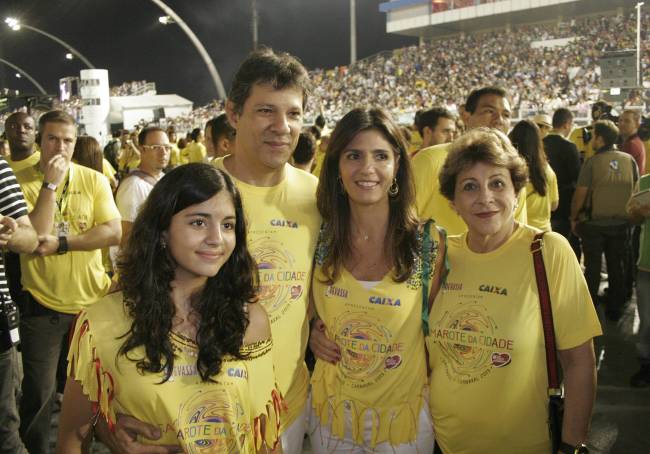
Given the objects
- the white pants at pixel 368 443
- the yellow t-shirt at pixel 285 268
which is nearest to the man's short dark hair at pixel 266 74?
the yellow t-shirt at pixel 285 268

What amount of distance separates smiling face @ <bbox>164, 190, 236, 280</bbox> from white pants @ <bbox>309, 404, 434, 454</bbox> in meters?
0.82

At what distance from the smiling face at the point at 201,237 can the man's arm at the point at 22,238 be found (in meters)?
1.05

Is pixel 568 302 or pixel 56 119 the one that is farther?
pixel 56 119

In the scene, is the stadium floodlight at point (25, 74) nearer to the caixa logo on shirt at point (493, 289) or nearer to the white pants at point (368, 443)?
the white pants at point (368, 443)

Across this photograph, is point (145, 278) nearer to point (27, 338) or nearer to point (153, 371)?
point (153, 371)

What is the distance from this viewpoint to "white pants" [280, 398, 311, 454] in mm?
2236

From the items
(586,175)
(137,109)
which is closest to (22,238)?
(586,175)

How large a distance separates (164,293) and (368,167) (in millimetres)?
891

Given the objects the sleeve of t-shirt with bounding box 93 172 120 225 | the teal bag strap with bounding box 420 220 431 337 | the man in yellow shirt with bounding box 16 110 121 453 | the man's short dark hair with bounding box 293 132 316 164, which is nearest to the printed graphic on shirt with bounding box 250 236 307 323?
the teal bag strap with bounding box 420 220 431 337

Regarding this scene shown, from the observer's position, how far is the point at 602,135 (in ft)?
19.4

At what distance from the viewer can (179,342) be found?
5.70 feet

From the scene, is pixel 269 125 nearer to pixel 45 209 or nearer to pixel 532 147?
pixel 45 209

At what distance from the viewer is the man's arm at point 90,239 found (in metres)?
3.24

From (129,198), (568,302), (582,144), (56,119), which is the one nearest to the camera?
(568,302)
